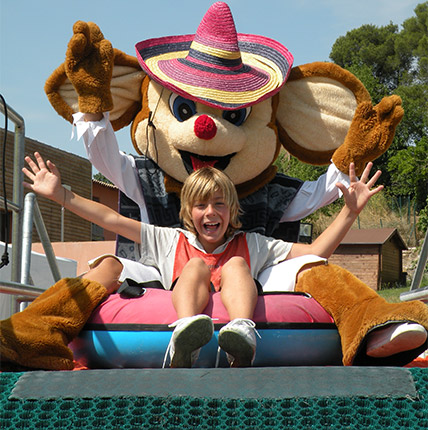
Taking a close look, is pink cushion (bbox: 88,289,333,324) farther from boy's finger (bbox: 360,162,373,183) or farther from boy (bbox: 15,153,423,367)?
boy's finger (bbox: 360,162,373,183)

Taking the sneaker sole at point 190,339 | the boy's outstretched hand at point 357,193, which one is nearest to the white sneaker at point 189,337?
the sneaker sole at point 190,339

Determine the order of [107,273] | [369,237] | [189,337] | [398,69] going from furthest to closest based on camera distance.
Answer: [398,69] → [369,237] → [107,273] → [189,337]

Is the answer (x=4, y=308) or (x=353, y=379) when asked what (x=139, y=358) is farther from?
(x=4, y=308)

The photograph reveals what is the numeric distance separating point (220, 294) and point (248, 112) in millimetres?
1296

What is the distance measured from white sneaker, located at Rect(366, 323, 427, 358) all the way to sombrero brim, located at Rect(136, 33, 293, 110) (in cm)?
145

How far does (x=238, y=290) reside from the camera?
7.09ft

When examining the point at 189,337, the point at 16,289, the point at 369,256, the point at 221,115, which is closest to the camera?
the point at 189,337

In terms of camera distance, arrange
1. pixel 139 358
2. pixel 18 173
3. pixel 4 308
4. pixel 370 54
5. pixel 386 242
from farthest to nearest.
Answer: pixel 370 54 < pixel 386 242 < pixel 4 308 < pixel 18 173 < pixel 139 358

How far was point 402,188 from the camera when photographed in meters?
24.0

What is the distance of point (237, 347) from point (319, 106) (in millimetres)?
1875

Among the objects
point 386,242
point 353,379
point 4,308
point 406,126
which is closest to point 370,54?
point 406,126

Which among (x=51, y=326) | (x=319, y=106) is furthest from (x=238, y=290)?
(x=319, y=106)

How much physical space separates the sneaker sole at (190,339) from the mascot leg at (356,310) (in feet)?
1.66

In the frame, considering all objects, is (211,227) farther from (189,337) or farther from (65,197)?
(189,337)
